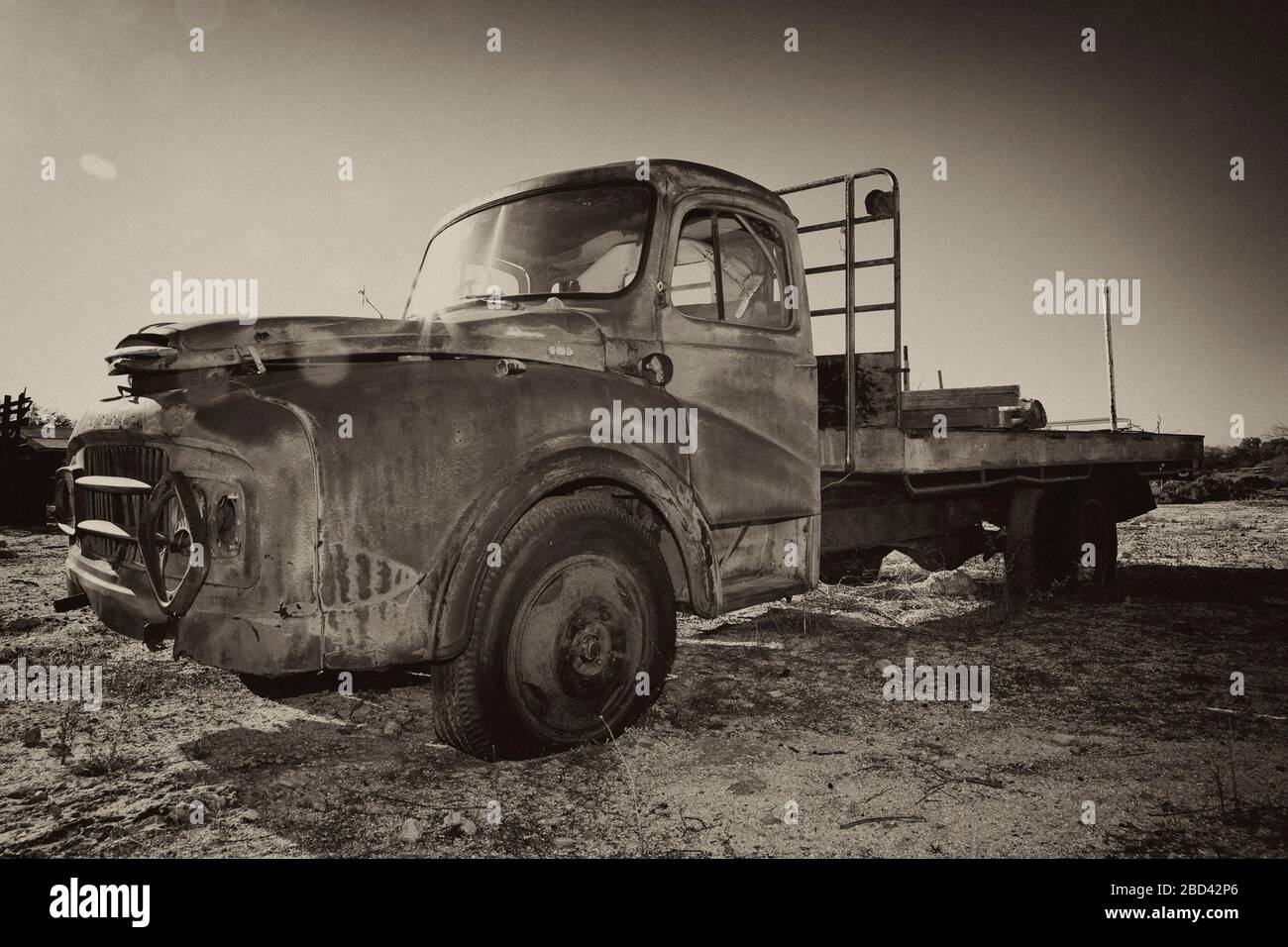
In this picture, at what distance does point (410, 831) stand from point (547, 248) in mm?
2573

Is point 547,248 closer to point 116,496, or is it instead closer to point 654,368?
point 654,368

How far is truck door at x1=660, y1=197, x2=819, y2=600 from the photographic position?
3740 millimetres

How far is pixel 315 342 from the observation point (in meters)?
2.89

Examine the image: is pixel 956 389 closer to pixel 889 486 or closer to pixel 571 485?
pixel 889 486

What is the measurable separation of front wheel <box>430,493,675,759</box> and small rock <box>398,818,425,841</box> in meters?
0.38

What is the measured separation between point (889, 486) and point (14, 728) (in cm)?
473

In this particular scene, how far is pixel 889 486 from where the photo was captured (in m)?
5.42

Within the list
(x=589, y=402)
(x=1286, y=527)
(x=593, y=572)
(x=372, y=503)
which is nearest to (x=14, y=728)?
(x=372, y=503)

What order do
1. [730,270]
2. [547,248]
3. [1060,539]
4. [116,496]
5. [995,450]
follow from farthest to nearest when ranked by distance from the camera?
1. [1060,539]
2. [995,450]
3. [730,270]
4. [547,248]
5. [116,496]

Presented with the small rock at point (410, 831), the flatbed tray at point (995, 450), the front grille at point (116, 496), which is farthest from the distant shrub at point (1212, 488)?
the front grille at point (116, 496)

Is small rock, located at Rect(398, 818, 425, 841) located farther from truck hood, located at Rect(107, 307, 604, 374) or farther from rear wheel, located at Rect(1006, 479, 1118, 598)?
rear wheel, located at Rect(1006, 479, 1118, 598)

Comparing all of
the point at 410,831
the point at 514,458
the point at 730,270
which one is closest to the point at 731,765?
the point at 410,831

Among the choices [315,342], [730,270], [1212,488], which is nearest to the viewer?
[315,342]

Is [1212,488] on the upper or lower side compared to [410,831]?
upper
